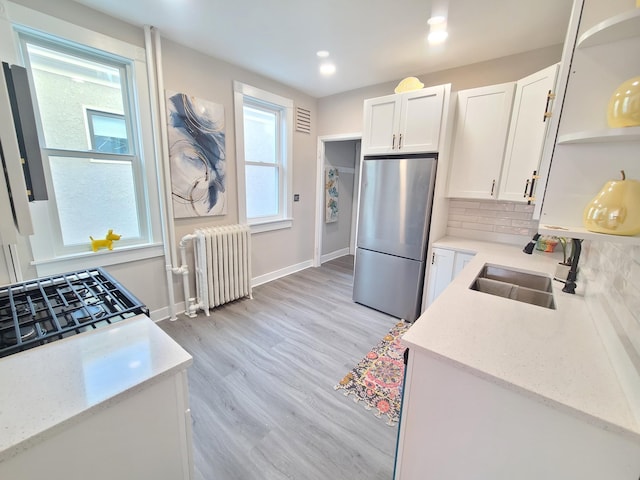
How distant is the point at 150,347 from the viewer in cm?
83

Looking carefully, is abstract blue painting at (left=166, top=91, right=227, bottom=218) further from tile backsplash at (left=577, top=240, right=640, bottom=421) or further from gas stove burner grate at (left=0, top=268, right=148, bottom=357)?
tile backsplash at (left=577, top=240, right=640, bottom=421)

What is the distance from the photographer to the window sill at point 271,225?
337 cm

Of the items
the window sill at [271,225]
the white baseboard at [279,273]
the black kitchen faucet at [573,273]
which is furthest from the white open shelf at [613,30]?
the white baseboard at [279,273]

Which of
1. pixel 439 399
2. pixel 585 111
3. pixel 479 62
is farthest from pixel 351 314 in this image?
pixel 479 62

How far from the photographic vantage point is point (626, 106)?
2.38 ft

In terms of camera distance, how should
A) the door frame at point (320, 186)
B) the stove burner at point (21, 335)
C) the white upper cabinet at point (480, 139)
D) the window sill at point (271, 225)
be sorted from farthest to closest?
the door frame at point (320, 186)
the window sill at point (271, 225)
the white upper cabinet at point (480, 139)
the stove burner at point (21, 335)

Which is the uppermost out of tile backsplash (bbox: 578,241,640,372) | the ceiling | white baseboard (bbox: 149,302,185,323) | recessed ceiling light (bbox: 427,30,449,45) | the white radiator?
the ceiling

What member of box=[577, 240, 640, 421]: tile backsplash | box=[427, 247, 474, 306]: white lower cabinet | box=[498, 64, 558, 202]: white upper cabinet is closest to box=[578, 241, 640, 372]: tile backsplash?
box=[577, 240, 640, 421]: tile backsplash

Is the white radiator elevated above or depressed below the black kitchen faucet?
below

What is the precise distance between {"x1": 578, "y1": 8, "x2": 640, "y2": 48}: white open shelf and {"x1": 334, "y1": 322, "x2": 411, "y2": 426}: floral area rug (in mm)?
1943

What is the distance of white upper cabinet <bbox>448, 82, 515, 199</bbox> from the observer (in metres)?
2.25

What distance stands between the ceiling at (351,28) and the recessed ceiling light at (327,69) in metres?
0.10

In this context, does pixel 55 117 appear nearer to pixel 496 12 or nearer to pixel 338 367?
pixel 338 367

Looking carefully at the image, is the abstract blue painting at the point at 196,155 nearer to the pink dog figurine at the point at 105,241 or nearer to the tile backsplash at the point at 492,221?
the pink dog figurine at the point at 105,241
